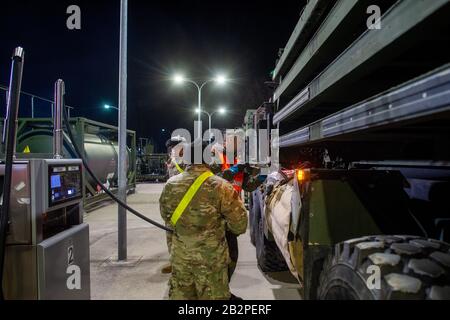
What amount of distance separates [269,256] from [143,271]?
1.94m

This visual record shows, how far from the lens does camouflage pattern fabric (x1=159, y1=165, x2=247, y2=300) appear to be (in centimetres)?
286

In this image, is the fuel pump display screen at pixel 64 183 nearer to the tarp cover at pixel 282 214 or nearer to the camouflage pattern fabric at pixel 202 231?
the camouflage pattern fabric at pixel 202 231

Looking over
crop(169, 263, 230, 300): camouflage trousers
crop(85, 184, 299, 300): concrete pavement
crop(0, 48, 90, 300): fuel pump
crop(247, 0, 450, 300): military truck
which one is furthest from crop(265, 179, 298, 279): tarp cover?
crop(0, 48, 90, 300): fuel pump

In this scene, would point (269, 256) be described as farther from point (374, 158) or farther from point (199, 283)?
point (374, 158)

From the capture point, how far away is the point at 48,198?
2391mm

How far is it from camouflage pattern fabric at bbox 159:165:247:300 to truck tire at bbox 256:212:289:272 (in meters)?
1.68

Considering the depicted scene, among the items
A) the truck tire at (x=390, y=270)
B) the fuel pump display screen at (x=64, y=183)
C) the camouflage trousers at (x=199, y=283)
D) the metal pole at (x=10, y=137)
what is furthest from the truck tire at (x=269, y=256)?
the metal pole at (x=10, y=137)

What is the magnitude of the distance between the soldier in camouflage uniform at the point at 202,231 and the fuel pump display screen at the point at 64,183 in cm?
75

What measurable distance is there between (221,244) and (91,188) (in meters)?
8.39

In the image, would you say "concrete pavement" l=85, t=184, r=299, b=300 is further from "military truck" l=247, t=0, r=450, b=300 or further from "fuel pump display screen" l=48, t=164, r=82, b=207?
"fuel pump display screen" l=48, t=164, r=82, b=207

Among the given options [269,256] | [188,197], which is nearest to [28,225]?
[188,197]

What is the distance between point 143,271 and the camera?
5.05 meters
